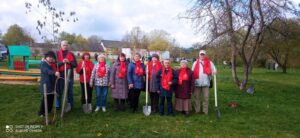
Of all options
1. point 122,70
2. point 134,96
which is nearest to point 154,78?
point 134,96

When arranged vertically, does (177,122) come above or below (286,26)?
below

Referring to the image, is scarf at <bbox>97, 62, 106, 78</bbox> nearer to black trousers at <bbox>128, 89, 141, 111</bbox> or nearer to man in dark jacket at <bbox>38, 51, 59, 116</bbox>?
black trousers at <bbox>128, 89, 141, 111</bbox>

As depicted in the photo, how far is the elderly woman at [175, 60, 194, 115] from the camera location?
27.2 ft

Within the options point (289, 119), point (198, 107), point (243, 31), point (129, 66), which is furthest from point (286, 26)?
point (129, 66)

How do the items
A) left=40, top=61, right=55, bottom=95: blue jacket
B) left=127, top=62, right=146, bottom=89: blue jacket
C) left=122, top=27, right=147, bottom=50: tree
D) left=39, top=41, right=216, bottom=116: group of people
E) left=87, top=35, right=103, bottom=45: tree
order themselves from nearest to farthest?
left=40, top=61, right=55, bottom=95: blue jacket → left=39, top=41, right=216, bottom=116: group of people → left=127, top=62, right=146, bottom=89: blue jacket → left=122, top=27, right=147, bottom=50: tree → left=87, top=35, right=103, bottom=45: tree

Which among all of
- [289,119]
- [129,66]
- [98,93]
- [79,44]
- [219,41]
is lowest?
[289,119]

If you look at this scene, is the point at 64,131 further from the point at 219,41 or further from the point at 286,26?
the point at 286,26

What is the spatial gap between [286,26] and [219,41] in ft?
10.3

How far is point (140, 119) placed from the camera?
25.5 feet

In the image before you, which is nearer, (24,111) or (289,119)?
(24,111)

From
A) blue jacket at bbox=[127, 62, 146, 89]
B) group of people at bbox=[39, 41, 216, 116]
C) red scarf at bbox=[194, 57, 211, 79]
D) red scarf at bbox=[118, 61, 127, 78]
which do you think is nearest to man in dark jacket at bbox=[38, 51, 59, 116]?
group of people at bbox=[39, 41, 216, 116]

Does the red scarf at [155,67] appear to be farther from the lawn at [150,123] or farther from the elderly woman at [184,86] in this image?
the lawn at [150,123]

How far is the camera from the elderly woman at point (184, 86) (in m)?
8.28

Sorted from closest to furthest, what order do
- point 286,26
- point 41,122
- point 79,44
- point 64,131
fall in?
point 64,131
point 41,122
point 286,26
point 79,44
